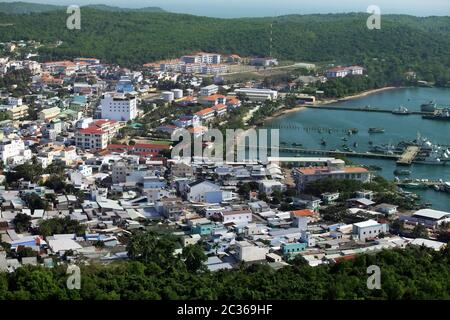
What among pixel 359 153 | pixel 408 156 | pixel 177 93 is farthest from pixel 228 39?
pixel 408 156

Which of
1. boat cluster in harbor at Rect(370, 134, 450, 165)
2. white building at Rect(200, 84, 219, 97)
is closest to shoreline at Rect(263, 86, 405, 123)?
white building at Rect(200, 84, 219, 97)

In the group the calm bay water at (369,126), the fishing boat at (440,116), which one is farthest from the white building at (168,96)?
the fishing boat at (440,116)

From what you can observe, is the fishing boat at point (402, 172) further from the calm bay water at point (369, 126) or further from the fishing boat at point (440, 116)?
the fishing boat at point (440, 116)

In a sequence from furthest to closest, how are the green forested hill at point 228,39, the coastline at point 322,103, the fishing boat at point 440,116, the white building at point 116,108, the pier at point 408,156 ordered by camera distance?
the green forested hill at point 228,39
the fishing boat at point 440,116
the coastline at point 322,103
the white building at point 116,108
the pier at point 408,156

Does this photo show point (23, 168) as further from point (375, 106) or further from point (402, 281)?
point (375, 106)
